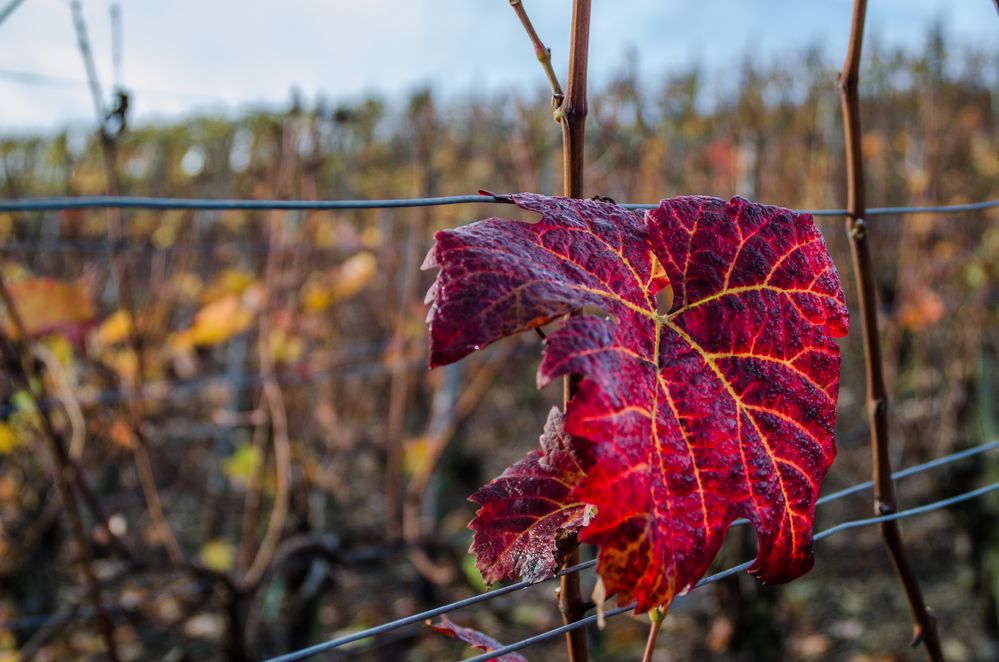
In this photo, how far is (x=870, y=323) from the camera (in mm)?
924

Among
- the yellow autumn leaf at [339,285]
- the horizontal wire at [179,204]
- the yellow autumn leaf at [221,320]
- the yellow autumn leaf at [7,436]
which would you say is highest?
the horizontal wire at [179,204]

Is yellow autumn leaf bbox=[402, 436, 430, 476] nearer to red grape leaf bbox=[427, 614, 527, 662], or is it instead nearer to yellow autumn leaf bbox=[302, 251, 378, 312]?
yellow autumn leaf bbox=[302, 251, 378, 312]

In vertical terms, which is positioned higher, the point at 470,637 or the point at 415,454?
the point at 470,637

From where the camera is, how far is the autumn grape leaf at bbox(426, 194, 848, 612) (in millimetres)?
481

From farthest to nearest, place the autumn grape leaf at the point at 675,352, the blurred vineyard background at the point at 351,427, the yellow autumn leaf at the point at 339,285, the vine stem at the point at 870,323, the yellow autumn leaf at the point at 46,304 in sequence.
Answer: the yellow autumn leaf at the point at 339,285, the blurred vineyard background at the point at 351,427, the yellow autumn leaf at the point at 46,304, the vine stem at the point at 870,323, the autumn grape leaf at the point at 675,352

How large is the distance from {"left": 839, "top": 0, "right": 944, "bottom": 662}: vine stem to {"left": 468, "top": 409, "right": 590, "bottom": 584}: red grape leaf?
49cm

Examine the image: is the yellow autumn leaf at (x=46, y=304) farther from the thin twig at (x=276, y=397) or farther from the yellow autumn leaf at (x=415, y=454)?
the yellow autumn leaf at (x=415, y=454)

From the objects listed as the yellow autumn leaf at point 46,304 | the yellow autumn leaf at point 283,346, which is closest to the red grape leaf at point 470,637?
the yellow autumn leaf at point 46,304

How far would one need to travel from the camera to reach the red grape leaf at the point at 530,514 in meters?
0.62

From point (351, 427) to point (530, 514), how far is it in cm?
326

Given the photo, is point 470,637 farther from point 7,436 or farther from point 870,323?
point 7,436

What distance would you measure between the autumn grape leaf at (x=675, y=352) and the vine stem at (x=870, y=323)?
0.33 metres

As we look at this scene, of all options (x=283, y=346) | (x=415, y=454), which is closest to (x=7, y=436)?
(x=283, y=346)

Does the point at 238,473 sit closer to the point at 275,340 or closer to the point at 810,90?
the point at 275,340
